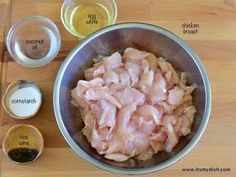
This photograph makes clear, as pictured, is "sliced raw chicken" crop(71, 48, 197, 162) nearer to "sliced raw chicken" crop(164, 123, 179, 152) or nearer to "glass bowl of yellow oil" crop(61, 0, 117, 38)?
"sliced raw chicken" crop(164, 123, 179, 152)

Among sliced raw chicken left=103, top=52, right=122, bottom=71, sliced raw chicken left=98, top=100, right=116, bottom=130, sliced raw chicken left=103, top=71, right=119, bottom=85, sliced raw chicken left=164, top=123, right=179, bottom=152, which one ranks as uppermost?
sliced raw chicken left=103, top=52, right=122, bottom=71

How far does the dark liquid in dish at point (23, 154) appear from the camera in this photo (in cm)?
107

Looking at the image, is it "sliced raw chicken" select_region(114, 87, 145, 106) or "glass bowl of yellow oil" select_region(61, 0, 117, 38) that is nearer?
"sliced raw chicken" select_region(114, 87, 145, 106)

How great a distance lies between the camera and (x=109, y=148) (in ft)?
3.44

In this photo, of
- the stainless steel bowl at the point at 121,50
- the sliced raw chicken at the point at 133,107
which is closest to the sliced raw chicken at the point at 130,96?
the sliced raw chicken at the point at 133,107

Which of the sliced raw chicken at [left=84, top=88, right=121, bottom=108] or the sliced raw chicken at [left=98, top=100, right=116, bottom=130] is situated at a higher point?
the sliced raw chicken at [left=84, top=88, right=121, bottom=108]

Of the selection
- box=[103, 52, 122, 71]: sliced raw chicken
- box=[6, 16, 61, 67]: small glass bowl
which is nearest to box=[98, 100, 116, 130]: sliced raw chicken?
box=[103, 52, 122, 71]: sliced raw chicken

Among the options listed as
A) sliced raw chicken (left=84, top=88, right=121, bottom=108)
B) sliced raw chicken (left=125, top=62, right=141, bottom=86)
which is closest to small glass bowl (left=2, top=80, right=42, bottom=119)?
sliced raw chicken (left=84, top=88, right=121, bottom=108)

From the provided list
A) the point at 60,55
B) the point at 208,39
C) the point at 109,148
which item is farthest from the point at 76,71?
the point at 208,39

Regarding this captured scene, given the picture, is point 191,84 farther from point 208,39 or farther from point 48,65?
point 48,65

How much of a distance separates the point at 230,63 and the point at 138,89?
27cm

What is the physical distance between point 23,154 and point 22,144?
0.03 metres

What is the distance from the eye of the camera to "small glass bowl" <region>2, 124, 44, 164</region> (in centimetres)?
107

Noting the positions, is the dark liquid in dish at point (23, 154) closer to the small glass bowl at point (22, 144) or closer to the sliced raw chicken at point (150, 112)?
the small glass bowl at point (22, 144)
